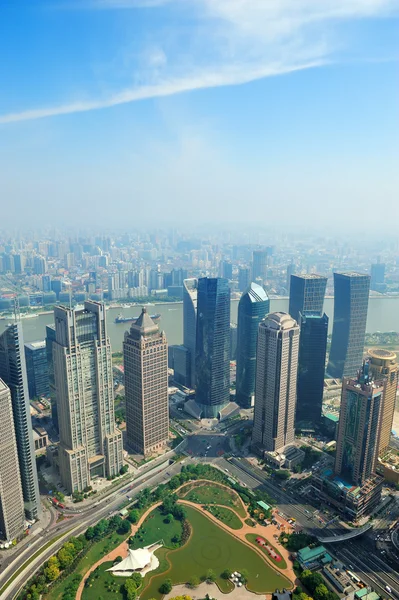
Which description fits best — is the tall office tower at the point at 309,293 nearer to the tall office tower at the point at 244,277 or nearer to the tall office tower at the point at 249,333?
the tall office tower at the point at 249,333

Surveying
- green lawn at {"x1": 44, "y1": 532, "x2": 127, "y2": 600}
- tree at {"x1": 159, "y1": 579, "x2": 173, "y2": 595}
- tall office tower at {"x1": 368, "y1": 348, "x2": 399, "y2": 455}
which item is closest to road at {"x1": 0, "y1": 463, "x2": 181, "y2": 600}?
green lawn at {"x1": 44, "y1": 532, "x2": 127, "y2": 600}

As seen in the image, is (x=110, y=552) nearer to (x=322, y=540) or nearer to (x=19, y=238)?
(x=322, y=540)

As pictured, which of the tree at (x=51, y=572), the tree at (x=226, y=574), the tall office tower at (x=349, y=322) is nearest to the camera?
the tree at (x=51, y=572)

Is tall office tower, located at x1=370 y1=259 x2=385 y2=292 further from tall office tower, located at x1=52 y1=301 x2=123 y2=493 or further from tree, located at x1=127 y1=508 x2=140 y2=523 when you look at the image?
tree, located at x1=127 y1=508 x2=140 y2=523

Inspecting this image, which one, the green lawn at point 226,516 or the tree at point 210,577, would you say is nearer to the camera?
the tree at point 210,577

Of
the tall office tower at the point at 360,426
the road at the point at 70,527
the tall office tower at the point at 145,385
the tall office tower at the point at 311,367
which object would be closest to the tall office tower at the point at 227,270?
the tall office tower at the point at 311,367

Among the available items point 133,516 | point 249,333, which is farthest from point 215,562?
point 249,333

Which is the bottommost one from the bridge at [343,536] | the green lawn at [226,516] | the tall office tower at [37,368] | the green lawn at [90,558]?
the green lawn at [226,516]
